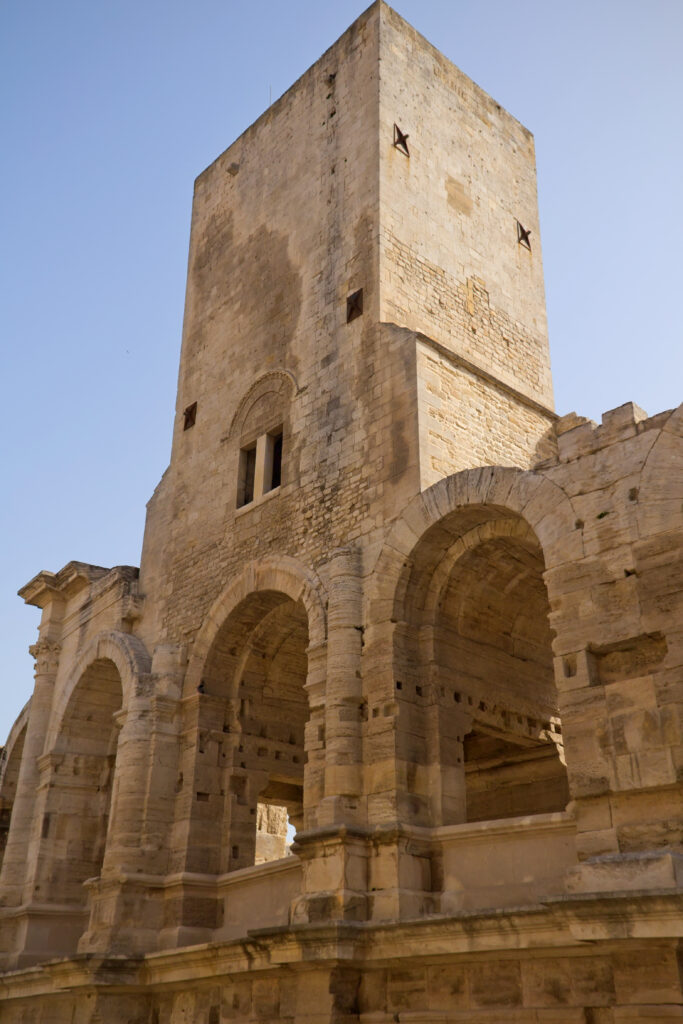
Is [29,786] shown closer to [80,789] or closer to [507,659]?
[80,789]

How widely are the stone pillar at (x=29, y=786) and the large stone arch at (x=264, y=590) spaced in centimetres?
428

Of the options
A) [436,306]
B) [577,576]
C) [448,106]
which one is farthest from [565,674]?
[448,106]

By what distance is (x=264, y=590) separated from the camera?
475 inches

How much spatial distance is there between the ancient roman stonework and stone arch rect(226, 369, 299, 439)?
5cm

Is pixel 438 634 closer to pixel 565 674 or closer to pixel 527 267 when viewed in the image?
pixel 565 674

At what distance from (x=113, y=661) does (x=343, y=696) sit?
17.9 ft

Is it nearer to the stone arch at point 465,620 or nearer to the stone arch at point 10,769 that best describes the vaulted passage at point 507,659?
the stone arch at point 465,620

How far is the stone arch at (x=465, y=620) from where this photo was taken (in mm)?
9594

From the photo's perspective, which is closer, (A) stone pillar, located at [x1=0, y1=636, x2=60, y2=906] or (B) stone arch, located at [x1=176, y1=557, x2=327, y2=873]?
(B) stone arch, located at [x1=176, y1=557, x2=327, y2=873]

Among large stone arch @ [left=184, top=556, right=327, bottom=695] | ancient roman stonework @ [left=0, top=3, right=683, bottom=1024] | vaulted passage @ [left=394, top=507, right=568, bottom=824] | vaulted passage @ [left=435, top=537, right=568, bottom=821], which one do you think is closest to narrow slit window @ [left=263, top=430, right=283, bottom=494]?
ancient roman stonework @ [left=0, top=3, right=683, bottom=1024]

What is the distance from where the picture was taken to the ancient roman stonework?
8.06 meters

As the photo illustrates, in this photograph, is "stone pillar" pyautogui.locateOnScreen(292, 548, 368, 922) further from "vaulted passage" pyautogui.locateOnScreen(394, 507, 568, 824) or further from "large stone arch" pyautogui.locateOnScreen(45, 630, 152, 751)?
"large stone arch" pyautogui.locateOnScreen(45, 630, 152, 751)

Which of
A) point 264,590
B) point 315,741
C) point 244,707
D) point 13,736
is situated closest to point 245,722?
point 244,707

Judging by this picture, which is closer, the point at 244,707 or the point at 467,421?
the point at 467,421
